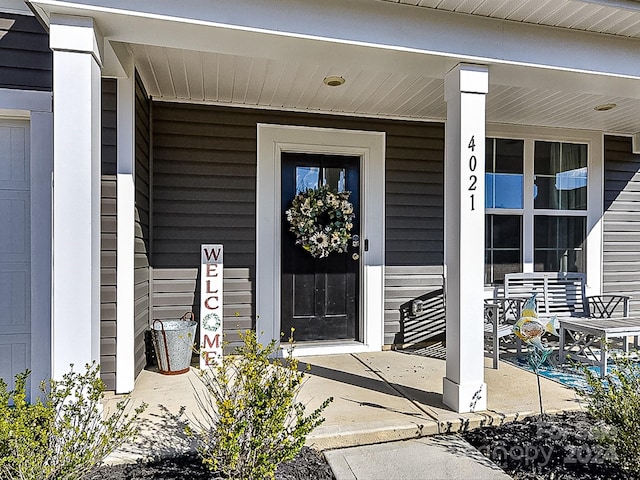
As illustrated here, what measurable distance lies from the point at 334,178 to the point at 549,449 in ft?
8.89

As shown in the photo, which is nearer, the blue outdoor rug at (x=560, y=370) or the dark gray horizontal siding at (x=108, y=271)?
the dark gray horizontal siding at (x=108, y=271)

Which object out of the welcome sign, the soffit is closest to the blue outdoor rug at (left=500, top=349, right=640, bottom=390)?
the soffit

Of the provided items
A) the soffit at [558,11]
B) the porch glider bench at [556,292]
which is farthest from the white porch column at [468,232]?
the porch glider bench at [556,292]

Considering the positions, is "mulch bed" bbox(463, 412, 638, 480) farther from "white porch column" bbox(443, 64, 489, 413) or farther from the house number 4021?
the house number 4021

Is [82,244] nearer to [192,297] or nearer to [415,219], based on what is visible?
[192,297]

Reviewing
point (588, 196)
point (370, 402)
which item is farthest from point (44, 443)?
point (588, 196)

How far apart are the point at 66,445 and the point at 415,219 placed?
3.32m

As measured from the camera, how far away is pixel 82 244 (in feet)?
6.59

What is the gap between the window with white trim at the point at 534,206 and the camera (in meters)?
4.48

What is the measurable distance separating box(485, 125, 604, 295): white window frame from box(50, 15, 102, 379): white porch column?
3744 millimetres

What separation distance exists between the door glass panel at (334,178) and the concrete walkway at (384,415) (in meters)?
1.61

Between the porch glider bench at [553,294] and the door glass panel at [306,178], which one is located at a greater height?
the door glass panel at [306,178]

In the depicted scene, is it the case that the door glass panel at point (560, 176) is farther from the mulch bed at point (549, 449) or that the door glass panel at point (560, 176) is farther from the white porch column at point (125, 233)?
the white porch column at point (125, 233)

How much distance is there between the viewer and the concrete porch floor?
2.29 metres
